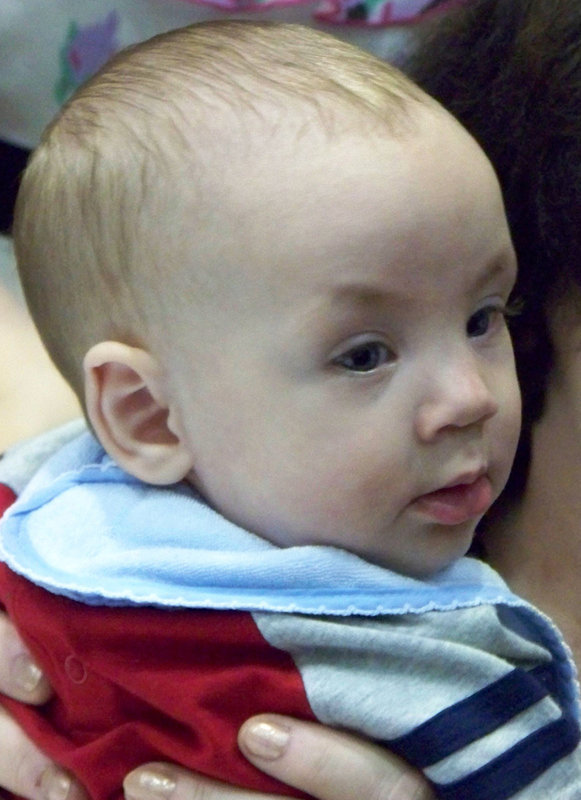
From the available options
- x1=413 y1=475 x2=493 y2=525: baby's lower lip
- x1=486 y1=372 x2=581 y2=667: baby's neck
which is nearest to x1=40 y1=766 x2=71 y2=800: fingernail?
x1=413 y1=475 x2=493 y2=525: baby's lower lip

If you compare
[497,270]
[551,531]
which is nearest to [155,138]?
[497,270]

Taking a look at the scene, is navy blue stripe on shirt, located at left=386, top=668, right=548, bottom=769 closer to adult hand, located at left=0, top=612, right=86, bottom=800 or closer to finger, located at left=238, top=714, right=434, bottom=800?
finger, located at left=238, top=714, right=434, bottom=800

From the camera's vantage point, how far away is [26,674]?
958 millimetres

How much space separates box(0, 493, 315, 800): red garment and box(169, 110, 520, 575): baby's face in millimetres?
115

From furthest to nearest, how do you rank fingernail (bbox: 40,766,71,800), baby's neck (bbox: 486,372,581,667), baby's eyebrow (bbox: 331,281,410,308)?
baby's neck (bbox: 486,372,581,667) < fingernail (bbox: 40,766,71,800) < baby's eyebrow (bbox: 331,281,410,308)

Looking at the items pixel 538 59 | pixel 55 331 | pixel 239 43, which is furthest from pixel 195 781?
pixel 538 59

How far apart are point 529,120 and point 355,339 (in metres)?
0.47

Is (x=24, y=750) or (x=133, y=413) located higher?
(x=133, y=413)

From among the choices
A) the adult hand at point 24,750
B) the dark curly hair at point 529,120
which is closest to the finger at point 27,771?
the adult hand at point 24,750

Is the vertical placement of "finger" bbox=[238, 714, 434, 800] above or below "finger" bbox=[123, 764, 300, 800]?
above

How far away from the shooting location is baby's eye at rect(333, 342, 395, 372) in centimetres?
82

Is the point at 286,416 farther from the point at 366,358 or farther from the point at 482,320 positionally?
the point at 482,320

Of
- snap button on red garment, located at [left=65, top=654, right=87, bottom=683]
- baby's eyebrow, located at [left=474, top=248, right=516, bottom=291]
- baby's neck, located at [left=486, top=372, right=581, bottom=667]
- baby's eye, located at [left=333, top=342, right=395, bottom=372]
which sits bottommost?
baby's neck, located at [left=486, top=372, right=581, bottom=667]

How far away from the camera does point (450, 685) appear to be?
85 cm
